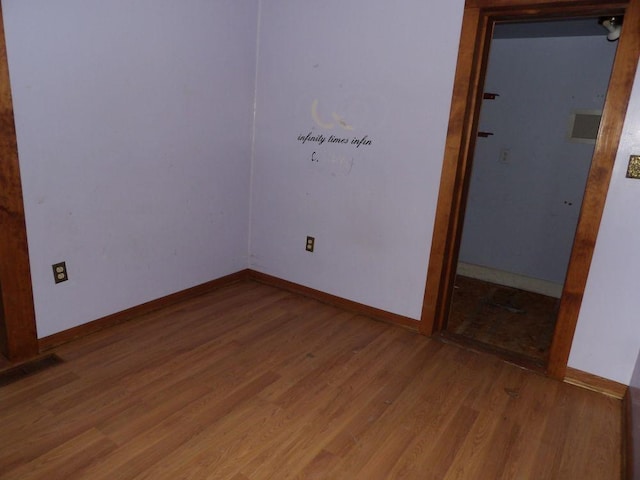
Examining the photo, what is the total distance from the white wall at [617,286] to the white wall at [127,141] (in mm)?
2323

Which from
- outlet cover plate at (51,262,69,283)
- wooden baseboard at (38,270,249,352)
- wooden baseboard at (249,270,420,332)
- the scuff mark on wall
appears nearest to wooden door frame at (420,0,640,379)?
wooden baseboard at (249,270,420,332)

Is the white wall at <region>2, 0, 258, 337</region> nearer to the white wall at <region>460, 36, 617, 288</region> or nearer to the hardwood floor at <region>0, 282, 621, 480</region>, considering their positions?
the hardwood floor at <region>0, 282, 621, 480</region>

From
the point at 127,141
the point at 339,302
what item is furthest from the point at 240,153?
the point at 339,302

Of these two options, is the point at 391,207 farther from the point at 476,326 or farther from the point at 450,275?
the point at 476,326

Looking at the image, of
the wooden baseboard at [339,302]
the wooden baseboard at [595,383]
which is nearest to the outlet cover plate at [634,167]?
the wooden baseboard at [595,383]

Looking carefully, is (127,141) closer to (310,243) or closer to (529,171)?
(310,243)

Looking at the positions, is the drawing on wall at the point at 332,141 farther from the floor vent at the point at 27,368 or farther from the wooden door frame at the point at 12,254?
the floor vent at the point at 27,368

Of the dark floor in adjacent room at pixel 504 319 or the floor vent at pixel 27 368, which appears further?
the dark floor in adjacent room at pixel 504 319

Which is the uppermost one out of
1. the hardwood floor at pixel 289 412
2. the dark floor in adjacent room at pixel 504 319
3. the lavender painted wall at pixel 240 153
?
the lavender painted wall at pixel 240 153

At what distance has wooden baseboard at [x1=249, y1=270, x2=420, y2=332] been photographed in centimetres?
285

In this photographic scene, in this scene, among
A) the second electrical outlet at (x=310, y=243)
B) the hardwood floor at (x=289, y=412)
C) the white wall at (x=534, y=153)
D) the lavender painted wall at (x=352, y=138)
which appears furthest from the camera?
the white wall at (x=534, y=153)

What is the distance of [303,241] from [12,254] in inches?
69.6

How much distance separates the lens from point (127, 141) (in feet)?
8.07

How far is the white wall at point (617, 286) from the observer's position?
205 cm
